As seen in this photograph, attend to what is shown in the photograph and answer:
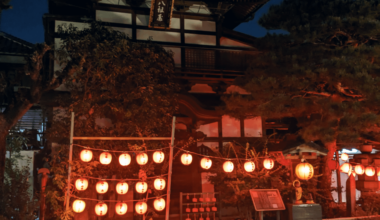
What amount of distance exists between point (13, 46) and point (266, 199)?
13.9m

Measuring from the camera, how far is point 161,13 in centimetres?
1390

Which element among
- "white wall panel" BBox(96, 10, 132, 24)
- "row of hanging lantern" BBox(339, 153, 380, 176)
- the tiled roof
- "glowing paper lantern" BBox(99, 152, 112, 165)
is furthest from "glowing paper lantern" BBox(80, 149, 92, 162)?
"row of hanging lantern" BBox(339, 153, 380, 176)

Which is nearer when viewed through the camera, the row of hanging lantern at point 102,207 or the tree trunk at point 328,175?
the row of hanging lantern at point 102,207

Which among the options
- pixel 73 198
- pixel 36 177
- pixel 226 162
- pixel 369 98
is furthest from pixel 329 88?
pixel 36 177

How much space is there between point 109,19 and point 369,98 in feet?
34.3

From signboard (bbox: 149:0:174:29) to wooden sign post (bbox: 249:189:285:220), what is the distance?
25.3 ft

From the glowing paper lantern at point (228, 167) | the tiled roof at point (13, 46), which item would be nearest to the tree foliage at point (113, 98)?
the glowing paper lantern at point (228, 167)

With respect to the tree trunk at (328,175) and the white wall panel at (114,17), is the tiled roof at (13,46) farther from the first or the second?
the tree trunk at (328,175)

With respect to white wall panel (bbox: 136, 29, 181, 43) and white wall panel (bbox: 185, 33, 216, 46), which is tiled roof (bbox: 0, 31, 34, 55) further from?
white wall panel (bbox: 185, 33, 216, 46)

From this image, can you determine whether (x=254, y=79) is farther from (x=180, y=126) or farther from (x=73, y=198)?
(x=73, y=198)

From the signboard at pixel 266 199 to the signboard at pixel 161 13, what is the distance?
7695 mm

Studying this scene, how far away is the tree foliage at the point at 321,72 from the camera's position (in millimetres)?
11281

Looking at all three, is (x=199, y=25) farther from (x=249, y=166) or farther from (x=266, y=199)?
(x=266, y=199)

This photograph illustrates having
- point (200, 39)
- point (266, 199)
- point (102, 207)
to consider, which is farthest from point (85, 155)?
point (200, 39)
